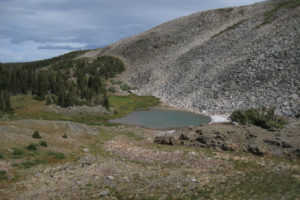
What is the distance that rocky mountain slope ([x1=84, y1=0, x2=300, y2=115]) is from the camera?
39531mm

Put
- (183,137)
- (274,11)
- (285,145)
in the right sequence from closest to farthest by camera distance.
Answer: (285,145), (183,137), (274,11)

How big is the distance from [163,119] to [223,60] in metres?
26.1

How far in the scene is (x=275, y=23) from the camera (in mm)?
58531

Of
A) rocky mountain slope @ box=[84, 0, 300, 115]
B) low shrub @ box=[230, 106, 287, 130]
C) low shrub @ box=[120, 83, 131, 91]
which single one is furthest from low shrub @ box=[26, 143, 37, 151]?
low shrub @ box=[120, 83, 131, 91]

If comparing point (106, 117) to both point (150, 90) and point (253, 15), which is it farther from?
point (253, 15)

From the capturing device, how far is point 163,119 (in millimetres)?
38438

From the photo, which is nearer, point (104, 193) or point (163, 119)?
point (104, 193)

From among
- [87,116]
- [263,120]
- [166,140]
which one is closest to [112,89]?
[87,116]

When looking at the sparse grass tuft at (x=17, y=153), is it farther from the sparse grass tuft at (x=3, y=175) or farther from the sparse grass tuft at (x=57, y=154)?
the sparse grass tuft at (x=3, y=175)

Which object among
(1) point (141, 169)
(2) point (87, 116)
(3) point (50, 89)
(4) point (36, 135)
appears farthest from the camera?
(3) point (50, 89)

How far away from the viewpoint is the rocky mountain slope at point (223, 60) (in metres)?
39.5

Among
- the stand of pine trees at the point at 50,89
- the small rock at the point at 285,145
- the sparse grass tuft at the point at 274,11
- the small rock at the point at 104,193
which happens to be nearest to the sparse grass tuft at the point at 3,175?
the small rock at the point at 104,193

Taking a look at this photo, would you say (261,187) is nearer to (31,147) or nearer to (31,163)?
(31,163)

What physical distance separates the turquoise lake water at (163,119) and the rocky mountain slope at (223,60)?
352 centimetres
